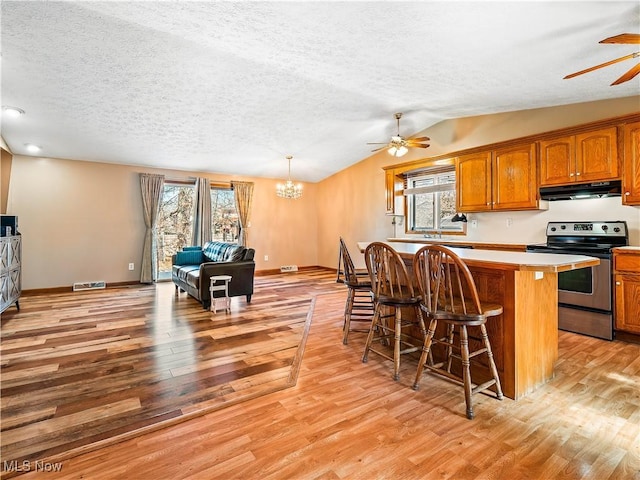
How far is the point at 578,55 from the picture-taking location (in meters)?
2.67

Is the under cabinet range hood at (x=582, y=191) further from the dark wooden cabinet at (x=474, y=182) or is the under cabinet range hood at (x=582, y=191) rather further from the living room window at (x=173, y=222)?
the living room window at (x=173, y=222)

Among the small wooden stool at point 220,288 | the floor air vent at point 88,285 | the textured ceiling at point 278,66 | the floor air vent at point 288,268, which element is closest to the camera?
the textured ceiling at point 278,66

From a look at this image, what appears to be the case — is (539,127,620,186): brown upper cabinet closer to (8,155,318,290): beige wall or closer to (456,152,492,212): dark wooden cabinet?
(456,152,492,212): dark wooden cabinet

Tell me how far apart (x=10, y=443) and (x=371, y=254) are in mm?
2617

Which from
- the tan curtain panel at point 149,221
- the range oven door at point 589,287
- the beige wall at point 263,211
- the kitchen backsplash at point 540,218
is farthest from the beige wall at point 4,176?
the range oven door at point 589,287

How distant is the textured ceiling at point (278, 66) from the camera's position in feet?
7.66

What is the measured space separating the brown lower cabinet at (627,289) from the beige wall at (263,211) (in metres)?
0.48

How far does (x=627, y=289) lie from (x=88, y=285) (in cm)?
805

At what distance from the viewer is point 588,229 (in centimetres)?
372

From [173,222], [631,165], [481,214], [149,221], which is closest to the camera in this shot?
[631,165]

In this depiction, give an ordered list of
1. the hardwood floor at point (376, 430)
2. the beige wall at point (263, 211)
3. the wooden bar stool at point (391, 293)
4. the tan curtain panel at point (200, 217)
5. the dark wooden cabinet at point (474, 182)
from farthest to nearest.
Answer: the tan curtain panel at point (200, 217) < the dark wooden cabinet at point (474, 182) < the beige wall at point (263, 211) < the wooden bar stool at point (391, 293) < the hardwood floor at point (376, 430)

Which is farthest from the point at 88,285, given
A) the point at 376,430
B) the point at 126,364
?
the point at 376,430

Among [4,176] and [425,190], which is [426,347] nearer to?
[425,190]

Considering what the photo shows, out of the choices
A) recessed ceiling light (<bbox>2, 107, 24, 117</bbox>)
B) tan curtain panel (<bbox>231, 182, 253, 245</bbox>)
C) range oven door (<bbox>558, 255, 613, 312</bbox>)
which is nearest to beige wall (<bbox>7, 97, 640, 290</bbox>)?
tan curtain panel (<bbox>231, 182, 253, 245</bbox>)
